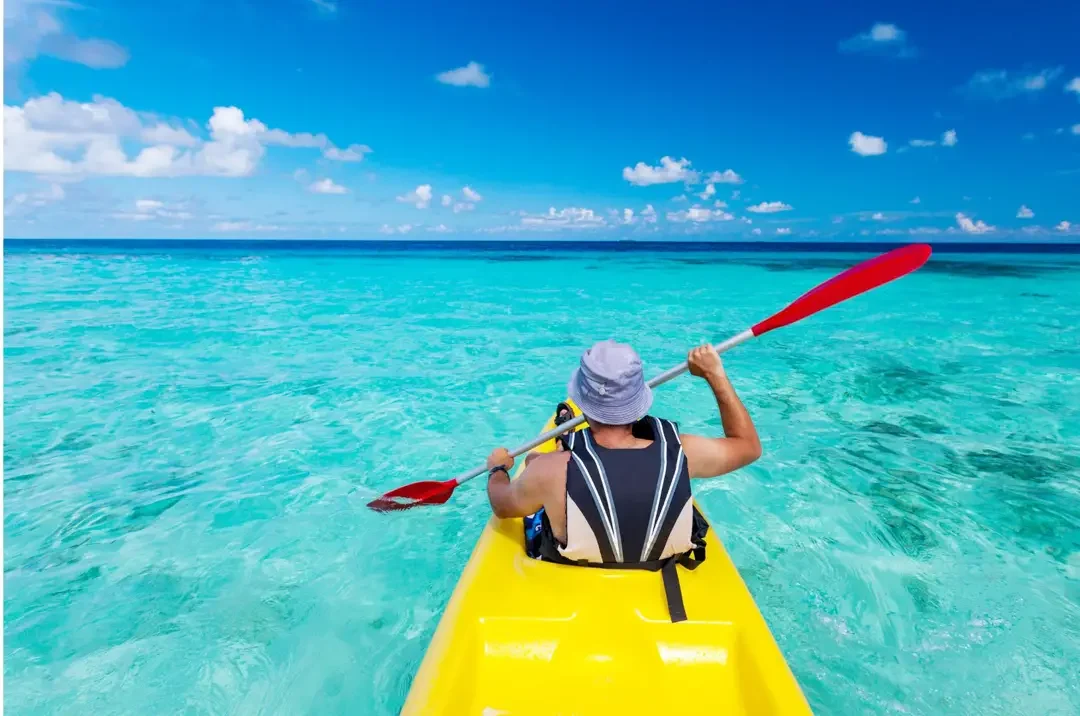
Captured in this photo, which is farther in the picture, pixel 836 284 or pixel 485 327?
pixel 485 327

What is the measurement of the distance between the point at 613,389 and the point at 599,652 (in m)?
0.94

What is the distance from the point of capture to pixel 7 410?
677 centimetres

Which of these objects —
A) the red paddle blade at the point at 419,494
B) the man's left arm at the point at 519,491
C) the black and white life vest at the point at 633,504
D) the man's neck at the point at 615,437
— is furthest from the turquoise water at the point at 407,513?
the man's neck at the point at 615,437

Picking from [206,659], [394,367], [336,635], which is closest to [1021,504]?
[336,635]

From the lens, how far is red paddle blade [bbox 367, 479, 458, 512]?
3.88 meters

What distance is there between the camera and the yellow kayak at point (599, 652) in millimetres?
1963

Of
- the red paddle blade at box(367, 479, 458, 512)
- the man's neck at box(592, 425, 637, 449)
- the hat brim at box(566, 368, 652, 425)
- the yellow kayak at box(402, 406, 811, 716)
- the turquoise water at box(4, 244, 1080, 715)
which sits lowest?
the turquoise water at box(4, 244, 1080, 715)

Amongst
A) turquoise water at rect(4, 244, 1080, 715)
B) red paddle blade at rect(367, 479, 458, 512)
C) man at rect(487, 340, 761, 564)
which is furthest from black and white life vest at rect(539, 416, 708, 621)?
red paddle blade at rect(367, 479, 458, 512)

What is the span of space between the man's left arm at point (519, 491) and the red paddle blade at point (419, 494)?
3.88ft

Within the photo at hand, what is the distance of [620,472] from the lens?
2041mm

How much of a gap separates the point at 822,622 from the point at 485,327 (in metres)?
9.77

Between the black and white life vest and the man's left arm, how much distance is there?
148 millimetres

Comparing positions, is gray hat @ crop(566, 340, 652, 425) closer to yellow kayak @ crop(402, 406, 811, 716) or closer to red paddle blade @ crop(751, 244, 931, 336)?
yellow kayak @ crop(402, 406, 811, 716)

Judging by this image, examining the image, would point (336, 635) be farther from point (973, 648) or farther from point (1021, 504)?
point (1021, 504)
